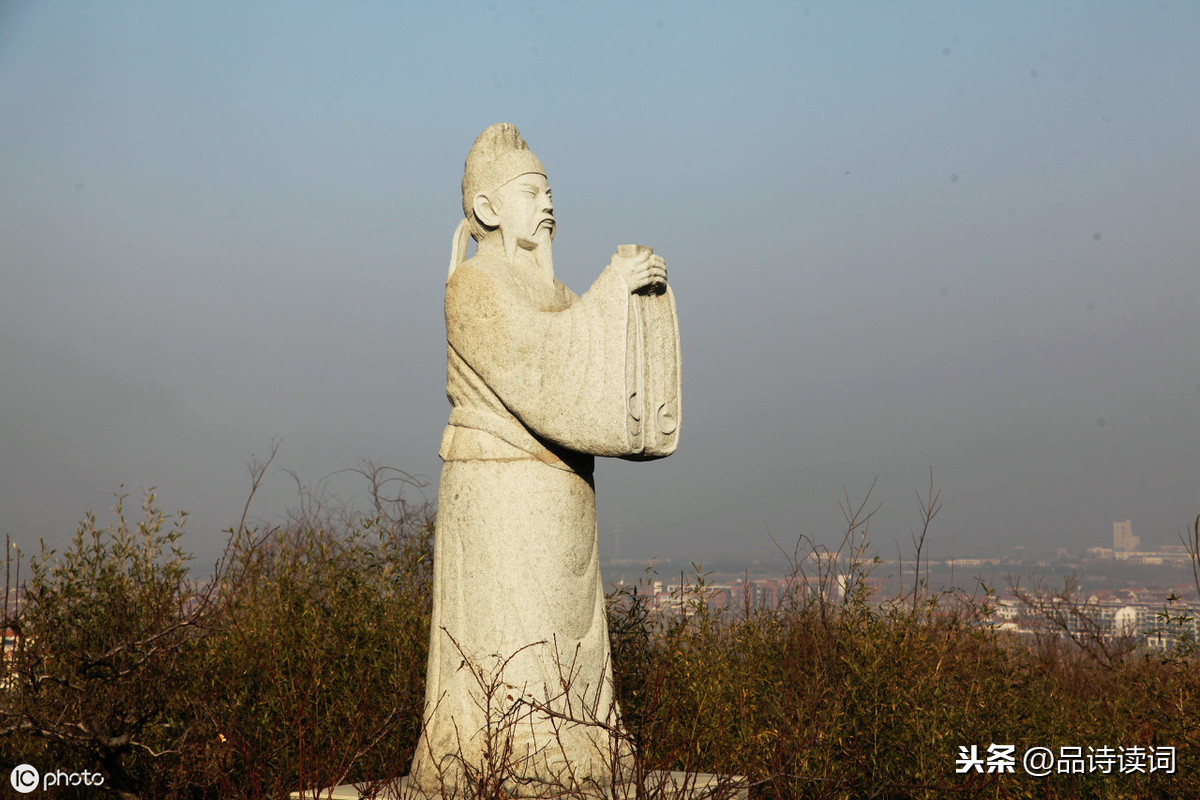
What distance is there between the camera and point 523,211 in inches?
171

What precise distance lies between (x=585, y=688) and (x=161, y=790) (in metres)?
2.77

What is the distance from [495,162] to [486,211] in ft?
0.71

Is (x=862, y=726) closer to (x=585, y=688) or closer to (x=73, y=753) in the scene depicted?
(x=585, y=688)

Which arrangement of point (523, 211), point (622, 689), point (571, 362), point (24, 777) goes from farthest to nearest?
point (622, 689) → point (24, 777) → point (523, 211) → point (571, 362)

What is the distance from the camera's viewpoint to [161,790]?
5.34m

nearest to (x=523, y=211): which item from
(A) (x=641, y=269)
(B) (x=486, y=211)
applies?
(B) (x=486, y=211)

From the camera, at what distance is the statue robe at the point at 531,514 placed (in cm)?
393

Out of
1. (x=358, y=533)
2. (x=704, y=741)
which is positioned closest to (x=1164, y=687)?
(x=704, y=741)

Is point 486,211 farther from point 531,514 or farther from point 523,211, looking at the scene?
point 531,514

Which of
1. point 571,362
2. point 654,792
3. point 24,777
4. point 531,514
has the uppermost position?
point 571,362

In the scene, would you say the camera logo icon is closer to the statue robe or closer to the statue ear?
the statue robe

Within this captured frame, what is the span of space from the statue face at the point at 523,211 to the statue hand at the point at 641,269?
44 cm

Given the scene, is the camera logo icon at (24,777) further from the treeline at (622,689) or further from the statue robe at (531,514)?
the statue robe at (531,514)

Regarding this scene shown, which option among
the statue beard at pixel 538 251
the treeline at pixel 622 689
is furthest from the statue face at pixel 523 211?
the treeline at pixel 622 689
